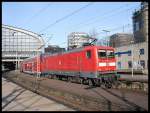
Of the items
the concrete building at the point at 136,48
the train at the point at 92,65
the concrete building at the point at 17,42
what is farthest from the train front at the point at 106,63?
the concrete building at the point at 17,42

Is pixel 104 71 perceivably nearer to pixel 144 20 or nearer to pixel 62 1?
pixel 62 1

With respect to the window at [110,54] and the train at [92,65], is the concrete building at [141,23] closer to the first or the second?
the train at [92,65]

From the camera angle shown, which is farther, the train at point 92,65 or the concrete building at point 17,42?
the concrete building at point 17,42

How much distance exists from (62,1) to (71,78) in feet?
36.0

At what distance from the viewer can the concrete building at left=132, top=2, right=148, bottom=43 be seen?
69.1m

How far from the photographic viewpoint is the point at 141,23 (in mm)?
72750

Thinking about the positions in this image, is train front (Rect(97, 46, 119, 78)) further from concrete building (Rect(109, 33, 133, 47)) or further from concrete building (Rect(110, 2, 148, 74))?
concrete building (Rect(109, 33, 133, 47))

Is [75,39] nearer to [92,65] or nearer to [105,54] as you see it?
[105,54]

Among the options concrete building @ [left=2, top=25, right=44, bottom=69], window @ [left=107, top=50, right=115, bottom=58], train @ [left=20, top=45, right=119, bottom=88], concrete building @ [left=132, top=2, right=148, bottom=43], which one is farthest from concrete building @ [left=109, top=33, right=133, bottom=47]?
window @ [left=107, top=50, right=115, bottom=58]

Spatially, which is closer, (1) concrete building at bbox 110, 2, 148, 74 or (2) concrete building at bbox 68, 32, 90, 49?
(2) concrete building at bbox 68, 32, 90, 49

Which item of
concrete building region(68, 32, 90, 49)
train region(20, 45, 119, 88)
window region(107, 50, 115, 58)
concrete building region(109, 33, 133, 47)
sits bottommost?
Result: train region(20, 45, 119, 88)

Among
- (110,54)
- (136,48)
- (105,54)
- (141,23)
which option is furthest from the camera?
(141,23)

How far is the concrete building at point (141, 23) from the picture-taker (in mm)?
69125

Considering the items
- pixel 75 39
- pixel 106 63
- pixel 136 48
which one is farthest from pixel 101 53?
pixel 136 48
